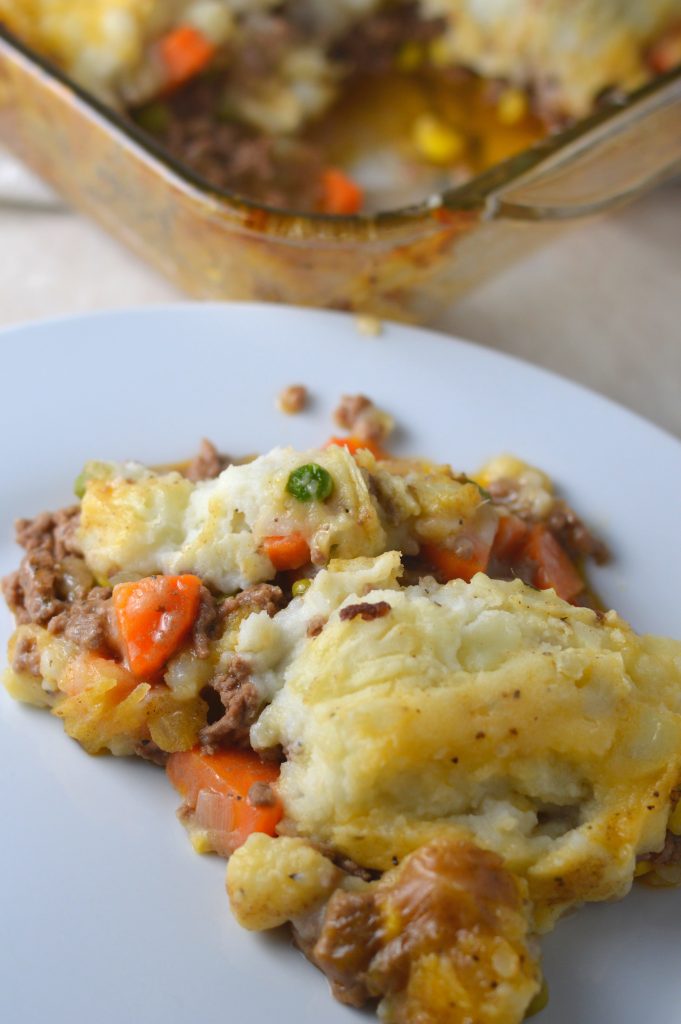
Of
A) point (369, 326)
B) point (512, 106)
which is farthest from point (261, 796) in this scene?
point (512, 106)

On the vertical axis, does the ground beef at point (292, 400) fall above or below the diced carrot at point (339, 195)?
below

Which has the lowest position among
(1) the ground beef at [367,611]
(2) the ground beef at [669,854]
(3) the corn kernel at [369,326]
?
(2) the ground beef at [669,854]

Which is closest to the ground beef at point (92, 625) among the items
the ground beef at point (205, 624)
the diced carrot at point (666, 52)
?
the ground beef at point (205, 624)

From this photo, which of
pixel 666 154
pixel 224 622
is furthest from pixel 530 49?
pixel 224 622

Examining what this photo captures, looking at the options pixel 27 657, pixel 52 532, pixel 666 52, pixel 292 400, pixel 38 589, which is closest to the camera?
pixel 27 657

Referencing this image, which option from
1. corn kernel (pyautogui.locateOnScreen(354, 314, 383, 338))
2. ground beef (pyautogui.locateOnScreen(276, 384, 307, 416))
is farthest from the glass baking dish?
ground beef (pyautogui.locateOnScreen(276, 384, 307, 416))

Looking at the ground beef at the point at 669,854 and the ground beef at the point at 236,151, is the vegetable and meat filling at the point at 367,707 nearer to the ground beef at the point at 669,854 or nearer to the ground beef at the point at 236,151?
the ground beef at the point at 669,854

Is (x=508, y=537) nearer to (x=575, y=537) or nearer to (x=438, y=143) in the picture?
(x=575, y=537)
